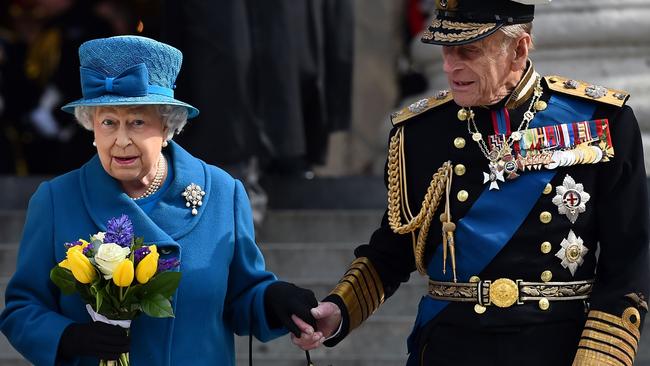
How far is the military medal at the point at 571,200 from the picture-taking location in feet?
14.8

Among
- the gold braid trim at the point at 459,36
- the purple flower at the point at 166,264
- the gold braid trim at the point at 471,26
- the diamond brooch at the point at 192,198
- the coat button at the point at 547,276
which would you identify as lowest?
the coat button at the point at 547,276

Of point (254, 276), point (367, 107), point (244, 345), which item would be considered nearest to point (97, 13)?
point (367, 107)

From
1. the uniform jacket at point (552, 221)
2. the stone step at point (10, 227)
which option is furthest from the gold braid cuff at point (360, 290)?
the stone step at point (10, 227)

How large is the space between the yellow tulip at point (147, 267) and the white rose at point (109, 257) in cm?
6

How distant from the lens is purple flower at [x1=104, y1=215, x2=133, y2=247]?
4.41 metres

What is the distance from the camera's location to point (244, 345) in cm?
695

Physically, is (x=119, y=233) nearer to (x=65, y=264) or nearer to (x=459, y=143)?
(x=65, y=264)

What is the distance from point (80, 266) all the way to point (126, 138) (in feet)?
1.34

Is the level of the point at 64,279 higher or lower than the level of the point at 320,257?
higher

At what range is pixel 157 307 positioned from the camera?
4.41 metres

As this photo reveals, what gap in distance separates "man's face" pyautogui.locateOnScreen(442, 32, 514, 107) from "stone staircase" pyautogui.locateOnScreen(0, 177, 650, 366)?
2486mm

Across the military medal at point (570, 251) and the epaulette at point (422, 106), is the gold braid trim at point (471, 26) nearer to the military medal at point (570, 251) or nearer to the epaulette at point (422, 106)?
the epaulette at point (422, 106)

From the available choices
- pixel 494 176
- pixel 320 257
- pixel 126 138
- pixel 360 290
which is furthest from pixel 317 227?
pixel 126 138

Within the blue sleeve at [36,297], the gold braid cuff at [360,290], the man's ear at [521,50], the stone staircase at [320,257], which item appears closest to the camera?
the blue sleeve at [36,297]
